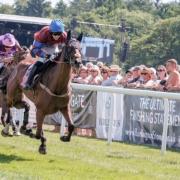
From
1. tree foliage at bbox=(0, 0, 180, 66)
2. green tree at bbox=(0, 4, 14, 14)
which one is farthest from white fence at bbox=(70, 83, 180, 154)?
green tree at bbox=(0, 4, 14, 14)

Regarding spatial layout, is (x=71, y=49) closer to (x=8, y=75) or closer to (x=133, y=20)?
(x=8, y=75)

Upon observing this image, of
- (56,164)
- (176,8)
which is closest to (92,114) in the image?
(56,164)

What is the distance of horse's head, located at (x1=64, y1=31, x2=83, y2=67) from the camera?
36.2 ft

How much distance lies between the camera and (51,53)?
12.3 meters

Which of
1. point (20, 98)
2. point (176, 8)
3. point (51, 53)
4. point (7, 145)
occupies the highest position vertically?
point (176, 8)

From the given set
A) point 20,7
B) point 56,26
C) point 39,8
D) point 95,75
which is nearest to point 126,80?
point 95,75

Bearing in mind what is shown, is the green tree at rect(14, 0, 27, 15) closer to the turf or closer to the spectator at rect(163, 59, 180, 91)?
the spectator at rect(163, 59, 180, 91)

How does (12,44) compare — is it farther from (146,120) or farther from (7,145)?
(146,120)

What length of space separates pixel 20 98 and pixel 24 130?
3.22 ft

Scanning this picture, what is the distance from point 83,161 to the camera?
1134cm

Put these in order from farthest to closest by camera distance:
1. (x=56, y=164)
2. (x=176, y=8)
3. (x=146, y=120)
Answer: (x=176, y=8) → (x=146, y=120) → (x=56, y=164)

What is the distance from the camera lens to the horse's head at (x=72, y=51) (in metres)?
11.0

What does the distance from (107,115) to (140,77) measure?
1.13 m

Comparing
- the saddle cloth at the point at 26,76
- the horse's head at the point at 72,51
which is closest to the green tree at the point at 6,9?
the saddle cloth at the point at 26,76
